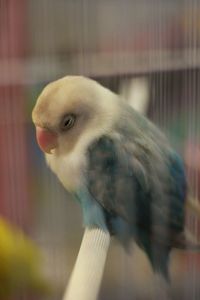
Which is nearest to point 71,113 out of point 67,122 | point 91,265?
point 67,122

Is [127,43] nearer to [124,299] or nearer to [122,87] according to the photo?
[122,87]

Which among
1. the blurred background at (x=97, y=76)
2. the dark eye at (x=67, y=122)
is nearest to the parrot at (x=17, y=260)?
the blurred background at (x=97, y=76)

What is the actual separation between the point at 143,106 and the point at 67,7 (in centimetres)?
12

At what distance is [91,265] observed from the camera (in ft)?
1.79

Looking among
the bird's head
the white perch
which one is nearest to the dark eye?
the bird's head

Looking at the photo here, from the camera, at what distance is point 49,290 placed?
0.57 meters

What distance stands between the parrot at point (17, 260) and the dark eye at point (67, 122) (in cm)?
12

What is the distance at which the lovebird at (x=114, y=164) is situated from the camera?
1.74 ft

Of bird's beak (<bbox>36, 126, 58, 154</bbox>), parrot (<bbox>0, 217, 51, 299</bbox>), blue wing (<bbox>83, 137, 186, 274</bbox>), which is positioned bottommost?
parrot (<bbox>0, 217, 51, 299</bbox>)

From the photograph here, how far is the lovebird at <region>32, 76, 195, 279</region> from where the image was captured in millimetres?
531

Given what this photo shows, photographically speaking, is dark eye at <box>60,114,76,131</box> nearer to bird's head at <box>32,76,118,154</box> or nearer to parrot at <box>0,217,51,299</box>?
bird's head at <box>32,76,118,154</box>

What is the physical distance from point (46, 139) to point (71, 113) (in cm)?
3

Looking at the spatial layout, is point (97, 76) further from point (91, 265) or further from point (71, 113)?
point (91, 265)

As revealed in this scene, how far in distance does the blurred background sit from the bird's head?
0.01m
